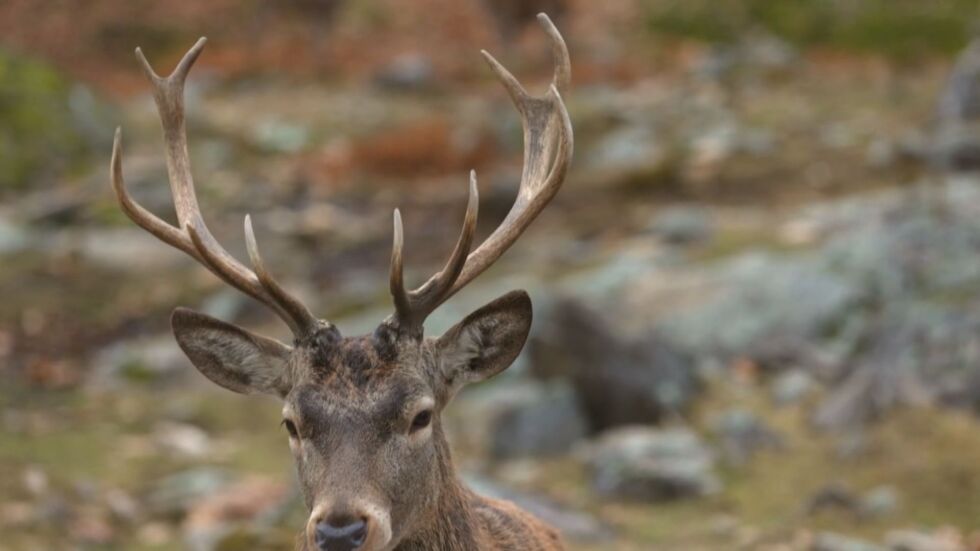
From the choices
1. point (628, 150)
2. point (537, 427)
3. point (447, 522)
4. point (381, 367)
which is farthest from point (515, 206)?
point (628, 150)

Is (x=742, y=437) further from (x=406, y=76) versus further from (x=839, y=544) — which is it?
(x=406, y=76)

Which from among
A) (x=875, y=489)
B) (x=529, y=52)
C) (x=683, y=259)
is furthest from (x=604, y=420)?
(x=529, y=52)

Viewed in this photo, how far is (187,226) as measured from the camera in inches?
235

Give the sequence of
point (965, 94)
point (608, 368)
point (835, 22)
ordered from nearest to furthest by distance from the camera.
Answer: point (608, 368), point (965, 94), point (835, 22)

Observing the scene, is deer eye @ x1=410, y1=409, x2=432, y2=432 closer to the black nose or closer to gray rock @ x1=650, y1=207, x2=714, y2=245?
the black nose

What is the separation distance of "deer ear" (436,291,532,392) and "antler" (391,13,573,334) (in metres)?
0.14

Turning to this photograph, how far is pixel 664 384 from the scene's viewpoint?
40.8 feet

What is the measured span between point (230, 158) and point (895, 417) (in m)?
12.3

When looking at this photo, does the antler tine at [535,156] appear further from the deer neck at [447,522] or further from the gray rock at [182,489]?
the gray rock at [182,489]

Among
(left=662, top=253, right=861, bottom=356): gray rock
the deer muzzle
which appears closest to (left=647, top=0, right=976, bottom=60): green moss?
(left=662, top=253, right=861, bottom=356): gray rock

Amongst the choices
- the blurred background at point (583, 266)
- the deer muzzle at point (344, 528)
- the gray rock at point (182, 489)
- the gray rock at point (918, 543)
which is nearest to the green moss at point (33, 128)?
the blurred background at point (583, 266)

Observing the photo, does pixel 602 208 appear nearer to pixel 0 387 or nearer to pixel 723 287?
pixel 723 287

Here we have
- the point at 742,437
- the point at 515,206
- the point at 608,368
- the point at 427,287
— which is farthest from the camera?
the point at 608,368

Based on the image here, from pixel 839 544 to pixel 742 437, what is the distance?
238cm
